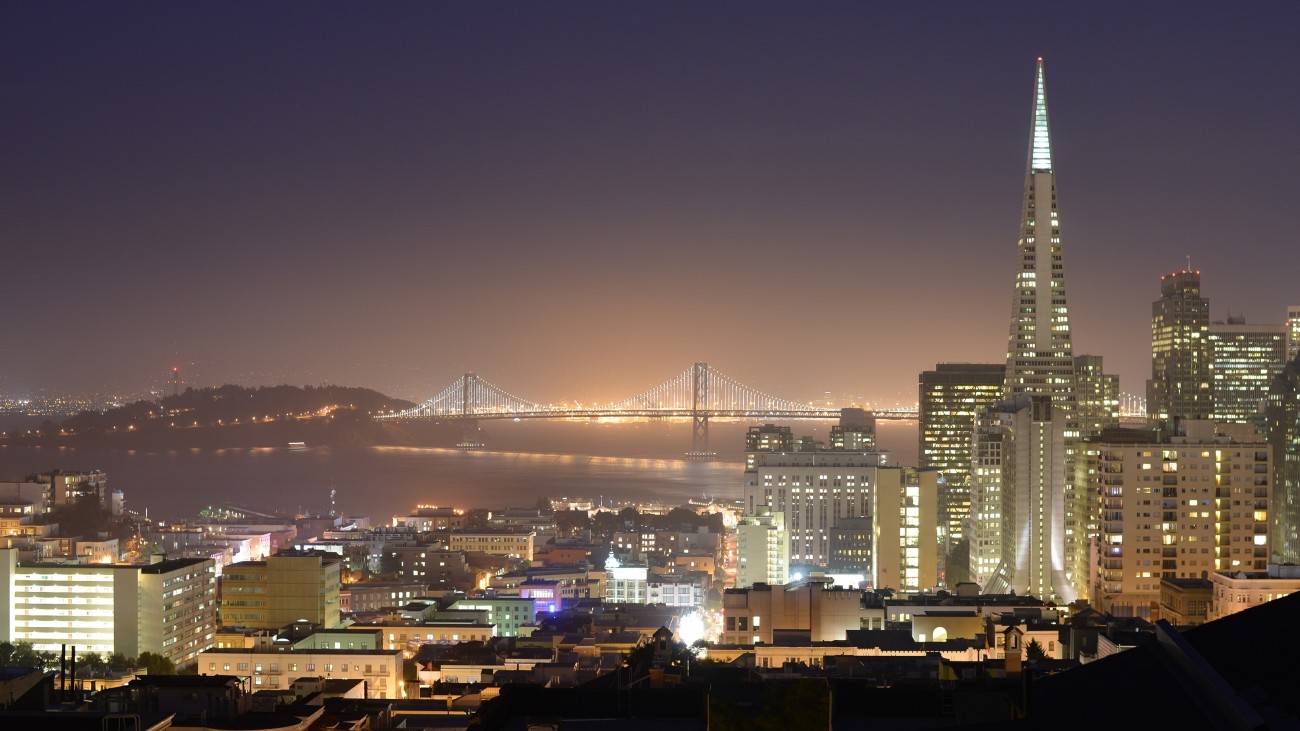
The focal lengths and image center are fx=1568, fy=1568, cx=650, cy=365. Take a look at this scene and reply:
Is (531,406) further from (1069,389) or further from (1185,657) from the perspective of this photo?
(1185,657)

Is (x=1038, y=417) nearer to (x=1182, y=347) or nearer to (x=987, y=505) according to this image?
(x=987, y=505)

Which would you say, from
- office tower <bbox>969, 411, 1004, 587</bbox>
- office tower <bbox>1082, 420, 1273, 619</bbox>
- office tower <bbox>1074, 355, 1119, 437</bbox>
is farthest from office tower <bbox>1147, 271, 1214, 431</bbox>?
office tower <bbox>1082, 420, 1273, 619</bbox>

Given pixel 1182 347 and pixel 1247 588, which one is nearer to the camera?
pixel 1247 588

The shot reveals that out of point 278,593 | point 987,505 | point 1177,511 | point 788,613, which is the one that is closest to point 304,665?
point 788,613

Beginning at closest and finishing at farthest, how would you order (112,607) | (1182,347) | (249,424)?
1. (112,607)
2. (1182,347)
3. (249,424)

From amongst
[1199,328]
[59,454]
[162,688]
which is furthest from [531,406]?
[162,688]

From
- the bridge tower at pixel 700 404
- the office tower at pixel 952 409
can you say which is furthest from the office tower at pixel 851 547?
the bridge tower at pixel 700 404

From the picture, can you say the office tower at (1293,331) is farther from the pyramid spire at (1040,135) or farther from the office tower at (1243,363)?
the pyramid spire at (1040,135)
